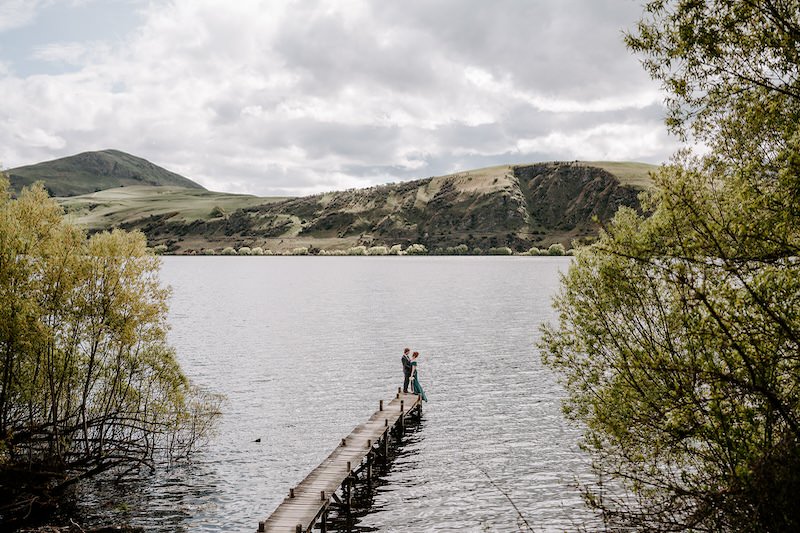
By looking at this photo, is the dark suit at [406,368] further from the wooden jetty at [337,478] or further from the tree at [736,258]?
the tree at [736,258]

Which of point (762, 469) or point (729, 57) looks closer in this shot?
point (762, 469)

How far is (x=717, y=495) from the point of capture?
43.1ft

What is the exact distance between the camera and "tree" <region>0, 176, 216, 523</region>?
1166 inches

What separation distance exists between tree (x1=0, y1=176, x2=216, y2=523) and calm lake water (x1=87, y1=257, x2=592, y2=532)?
15.1 ft

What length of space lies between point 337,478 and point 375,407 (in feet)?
65.5

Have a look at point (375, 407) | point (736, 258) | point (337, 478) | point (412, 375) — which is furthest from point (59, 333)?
point (736, 258)

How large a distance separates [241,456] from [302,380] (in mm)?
22861

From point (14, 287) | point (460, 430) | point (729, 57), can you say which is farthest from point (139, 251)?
point (729, 57)

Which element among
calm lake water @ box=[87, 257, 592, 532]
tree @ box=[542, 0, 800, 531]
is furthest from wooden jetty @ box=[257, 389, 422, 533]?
Answer: tree @ box=[542, 0, 800, 531]

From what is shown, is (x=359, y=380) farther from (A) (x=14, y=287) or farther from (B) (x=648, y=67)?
(B) (x=648, y=67)

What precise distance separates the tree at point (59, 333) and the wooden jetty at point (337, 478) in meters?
10.6

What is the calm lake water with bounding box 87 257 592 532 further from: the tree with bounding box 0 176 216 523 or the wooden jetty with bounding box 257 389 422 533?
the tree with bounding box 0 176 216 523

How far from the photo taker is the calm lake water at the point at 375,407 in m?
32.1

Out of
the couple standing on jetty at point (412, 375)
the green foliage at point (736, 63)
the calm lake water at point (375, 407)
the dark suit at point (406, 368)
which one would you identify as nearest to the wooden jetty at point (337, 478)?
the calm lake water at point (375, 407)
